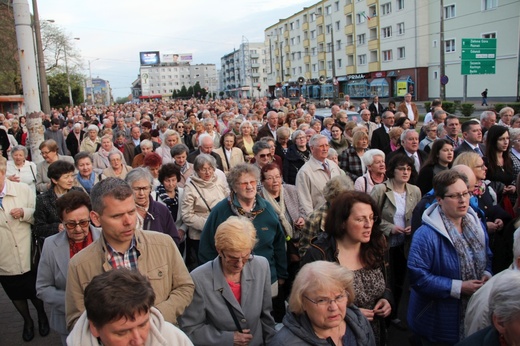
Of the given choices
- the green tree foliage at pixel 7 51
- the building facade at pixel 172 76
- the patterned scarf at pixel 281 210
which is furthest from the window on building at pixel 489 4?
the building facade at pixel 172 76

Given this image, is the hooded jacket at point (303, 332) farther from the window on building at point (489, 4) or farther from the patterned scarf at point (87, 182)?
the window on building at point (489, 4)

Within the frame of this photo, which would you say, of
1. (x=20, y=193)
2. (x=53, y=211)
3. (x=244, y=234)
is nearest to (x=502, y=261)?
(x=244, y=234)

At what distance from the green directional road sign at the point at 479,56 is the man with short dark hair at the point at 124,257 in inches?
1058

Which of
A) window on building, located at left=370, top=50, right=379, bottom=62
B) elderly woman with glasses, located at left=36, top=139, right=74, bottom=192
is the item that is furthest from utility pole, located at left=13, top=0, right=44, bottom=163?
window on building, located at left=370, top=50, right=379, bottom=62

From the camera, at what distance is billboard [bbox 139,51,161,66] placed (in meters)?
152

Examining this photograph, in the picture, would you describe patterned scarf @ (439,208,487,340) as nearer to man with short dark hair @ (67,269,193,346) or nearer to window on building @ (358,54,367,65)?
man with short dark hair @ (67,269,193,346)

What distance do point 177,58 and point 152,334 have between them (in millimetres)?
174040

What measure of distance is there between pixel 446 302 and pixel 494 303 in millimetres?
→ 1255

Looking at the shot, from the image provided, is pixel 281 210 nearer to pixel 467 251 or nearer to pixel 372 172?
pixel 372 172

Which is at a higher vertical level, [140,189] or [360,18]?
[360,18]

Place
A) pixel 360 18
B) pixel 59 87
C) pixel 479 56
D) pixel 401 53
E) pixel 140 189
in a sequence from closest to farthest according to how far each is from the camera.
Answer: pixel 140 189 < pixel 479 56 < pixel 59 87 < pixel 401 53 < pixel 360 18

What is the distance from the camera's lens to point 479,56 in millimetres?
26078

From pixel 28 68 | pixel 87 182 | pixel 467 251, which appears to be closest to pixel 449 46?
pixel 28 68

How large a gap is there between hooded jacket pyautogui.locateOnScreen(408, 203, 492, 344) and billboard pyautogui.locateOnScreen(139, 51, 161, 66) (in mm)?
157761
